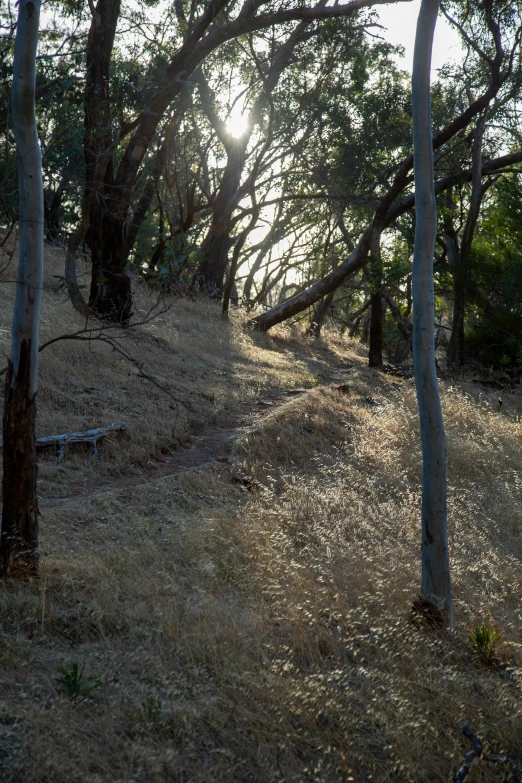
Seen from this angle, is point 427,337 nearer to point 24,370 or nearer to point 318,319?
point 24,370

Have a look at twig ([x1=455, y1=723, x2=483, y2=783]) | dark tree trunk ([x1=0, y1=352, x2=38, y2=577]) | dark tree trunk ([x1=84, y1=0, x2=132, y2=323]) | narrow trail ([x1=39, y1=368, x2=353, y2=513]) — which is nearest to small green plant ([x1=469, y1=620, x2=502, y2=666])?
twig ([x1=455, y1=723, x2=483, y2=783])

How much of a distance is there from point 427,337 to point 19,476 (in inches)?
109

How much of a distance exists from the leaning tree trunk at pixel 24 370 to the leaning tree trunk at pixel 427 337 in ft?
7.97

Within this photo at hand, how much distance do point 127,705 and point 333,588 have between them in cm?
199

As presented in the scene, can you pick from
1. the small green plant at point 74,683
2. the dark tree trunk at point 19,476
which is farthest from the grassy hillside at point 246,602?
the dark tree trunk at point 19,476

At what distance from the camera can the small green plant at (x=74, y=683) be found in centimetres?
325

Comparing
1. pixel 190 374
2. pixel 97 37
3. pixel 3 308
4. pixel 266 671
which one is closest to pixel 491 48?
pixel 97 37

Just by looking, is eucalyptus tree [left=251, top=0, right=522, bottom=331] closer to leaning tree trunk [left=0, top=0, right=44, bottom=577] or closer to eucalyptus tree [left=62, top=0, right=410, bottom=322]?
eucalyptus tree [left=62, top=0, right=410, bottom=322]

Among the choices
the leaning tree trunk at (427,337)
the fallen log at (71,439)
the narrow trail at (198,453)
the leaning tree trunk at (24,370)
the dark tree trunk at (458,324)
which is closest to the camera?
the leaning tree trunk at (24,370)

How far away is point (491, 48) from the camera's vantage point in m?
16.6

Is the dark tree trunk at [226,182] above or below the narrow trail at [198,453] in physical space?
above

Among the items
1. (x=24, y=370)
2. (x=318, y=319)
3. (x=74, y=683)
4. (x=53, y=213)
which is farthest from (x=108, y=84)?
(x=318, y=319)

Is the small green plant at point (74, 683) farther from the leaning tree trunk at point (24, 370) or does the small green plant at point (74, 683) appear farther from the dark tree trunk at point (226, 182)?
the dark tree trunk at point (226, 182)

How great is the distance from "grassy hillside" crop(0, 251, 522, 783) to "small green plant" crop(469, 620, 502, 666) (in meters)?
0.07
